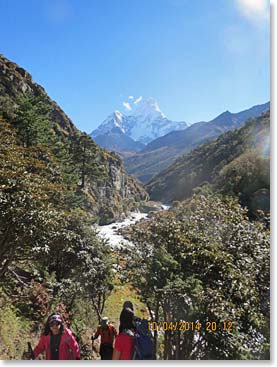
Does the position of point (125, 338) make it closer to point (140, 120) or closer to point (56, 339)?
point (56, 339)

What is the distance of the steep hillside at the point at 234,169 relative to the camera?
12562 mm

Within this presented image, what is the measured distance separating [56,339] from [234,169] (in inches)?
998

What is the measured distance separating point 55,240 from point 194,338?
4.24 metres

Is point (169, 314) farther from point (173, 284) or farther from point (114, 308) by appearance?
point (114, 308)

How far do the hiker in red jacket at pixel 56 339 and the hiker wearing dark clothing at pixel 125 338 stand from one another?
0.58m

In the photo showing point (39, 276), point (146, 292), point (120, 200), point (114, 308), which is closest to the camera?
point (146, 292)

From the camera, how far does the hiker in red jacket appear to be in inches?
147

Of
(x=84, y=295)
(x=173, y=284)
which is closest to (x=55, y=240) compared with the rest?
(x=84, y=295)

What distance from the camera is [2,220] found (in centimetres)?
600

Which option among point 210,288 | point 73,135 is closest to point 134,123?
point 73,135
